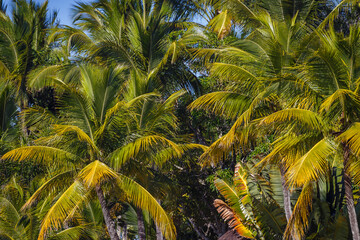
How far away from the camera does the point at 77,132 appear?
39.7ft

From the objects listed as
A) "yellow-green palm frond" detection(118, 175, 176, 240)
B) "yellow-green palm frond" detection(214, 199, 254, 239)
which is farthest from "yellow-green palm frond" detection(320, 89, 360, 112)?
"yellow-green palm frond" detection(214, 199, 254, 239)

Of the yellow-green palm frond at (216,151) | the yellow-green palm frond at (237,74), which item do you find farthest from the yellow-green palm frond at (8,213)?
the yellow-green palm frond at (237,74)

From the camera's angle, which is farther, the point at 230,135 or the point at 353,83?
the point at 230,135

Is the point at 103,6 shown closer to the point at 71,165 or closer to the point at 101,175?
the point at 71,165

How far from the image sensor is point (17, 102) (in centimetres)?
1933

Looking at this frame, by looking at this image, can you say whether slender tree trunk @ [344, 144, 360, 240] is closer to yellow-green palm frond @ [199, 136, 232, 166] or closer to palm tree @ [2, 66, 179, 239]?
yellow-green palm frond @ [199, 136, 232, 166]

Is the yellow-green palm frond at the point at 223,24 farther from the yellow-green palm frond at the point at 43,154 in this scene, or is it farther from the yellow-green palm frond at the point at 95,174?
the yellow-green palm frond at the point at 95,174

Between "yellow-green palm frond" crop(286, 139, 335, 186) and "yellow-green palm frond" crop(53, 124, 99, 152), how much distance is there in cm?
507

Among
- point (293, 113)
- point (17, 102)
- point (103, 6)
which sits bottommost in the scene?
point (293, 113)

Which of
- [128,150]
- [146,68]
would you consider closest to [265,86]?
[128,150]

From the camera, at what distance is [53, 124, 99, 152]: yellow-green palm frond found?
11.9 meters

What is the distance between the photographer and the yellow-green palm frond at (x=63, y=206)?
1129cm

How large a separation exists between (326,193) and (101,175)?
20.5 feet

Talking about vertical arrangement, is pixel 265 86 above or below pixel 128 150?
above
